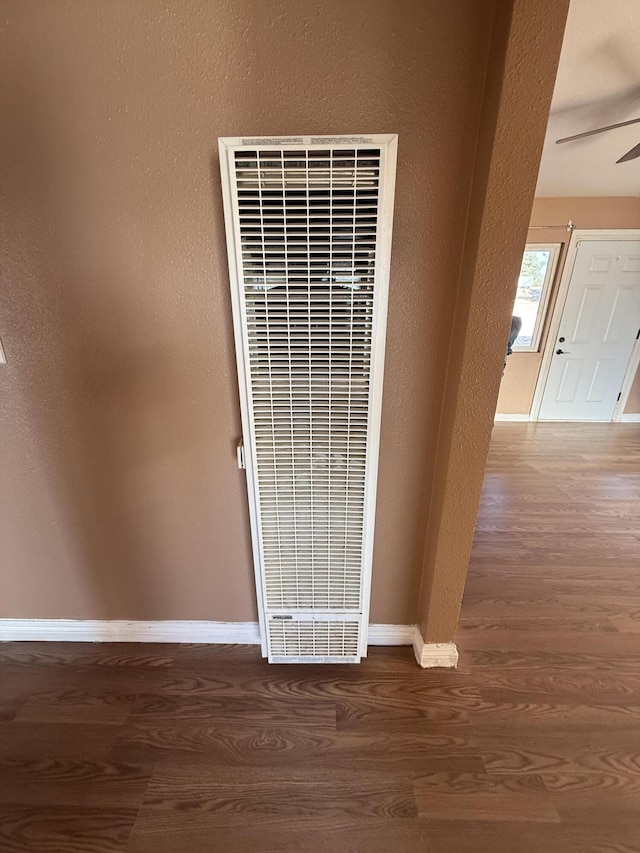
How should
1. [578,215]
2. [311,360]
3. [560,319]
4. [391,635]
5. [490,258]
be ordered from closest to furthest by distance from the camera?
[490,258] < [311,360] < [391,635] < [578,215] < [560,319]

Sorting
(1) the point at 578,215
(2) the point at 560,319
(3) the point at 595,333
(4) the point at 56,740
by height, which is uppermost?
(1) the point at 578,215

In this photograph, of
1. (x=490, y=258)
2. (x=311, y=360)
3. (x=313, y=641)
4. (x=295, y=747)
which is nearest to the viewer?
(x=490, y=258)

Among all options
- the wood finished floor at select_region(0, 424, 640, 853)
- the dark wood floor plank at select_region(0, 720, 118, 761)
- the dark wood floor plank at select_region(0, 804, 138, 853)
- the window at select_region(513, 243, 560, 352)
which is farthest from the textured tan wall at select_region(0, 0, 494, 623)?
the window at select_region(513, 243, 560, 352)

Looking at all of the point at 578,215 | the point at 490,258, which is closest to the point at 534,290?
the point at 578,215

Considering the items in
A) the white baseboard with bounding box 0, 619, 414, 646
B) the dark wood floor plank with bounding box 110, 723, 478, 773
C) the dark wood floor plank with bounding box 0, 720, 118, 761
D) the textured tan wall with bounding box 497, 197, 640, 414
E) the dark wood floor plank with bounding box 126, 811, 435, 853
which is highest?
the textured tan wall with bounding box 497, 197, 640, 414

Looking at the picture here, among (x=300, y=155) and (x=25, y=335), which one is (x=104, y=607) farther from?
(x=300, y=155)

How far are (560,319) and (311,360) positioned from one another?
14.1ft

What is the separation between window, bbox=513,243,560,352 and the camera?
3904 mm

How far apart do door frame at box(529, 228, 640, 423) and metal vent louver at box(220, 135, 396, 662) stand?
4.11 metres

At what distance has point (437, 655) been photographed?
1.34 meters

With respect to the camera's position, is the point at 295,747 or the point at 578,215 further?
the point at 578,215

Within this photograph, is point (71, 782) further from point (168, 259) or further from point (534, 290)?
point (534, 290)

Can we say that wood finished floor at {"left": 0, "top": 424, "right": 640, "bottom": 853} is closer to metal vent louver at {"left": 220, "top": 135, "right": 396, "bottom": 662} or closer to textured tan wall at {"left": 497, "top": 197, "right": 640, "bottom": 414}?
metal vent louver at {"left": 220, "top": 135, "right": 396, "bottom": 662}

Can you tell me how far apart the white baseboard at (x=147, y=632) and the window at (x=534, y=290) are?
Result: 379cm
